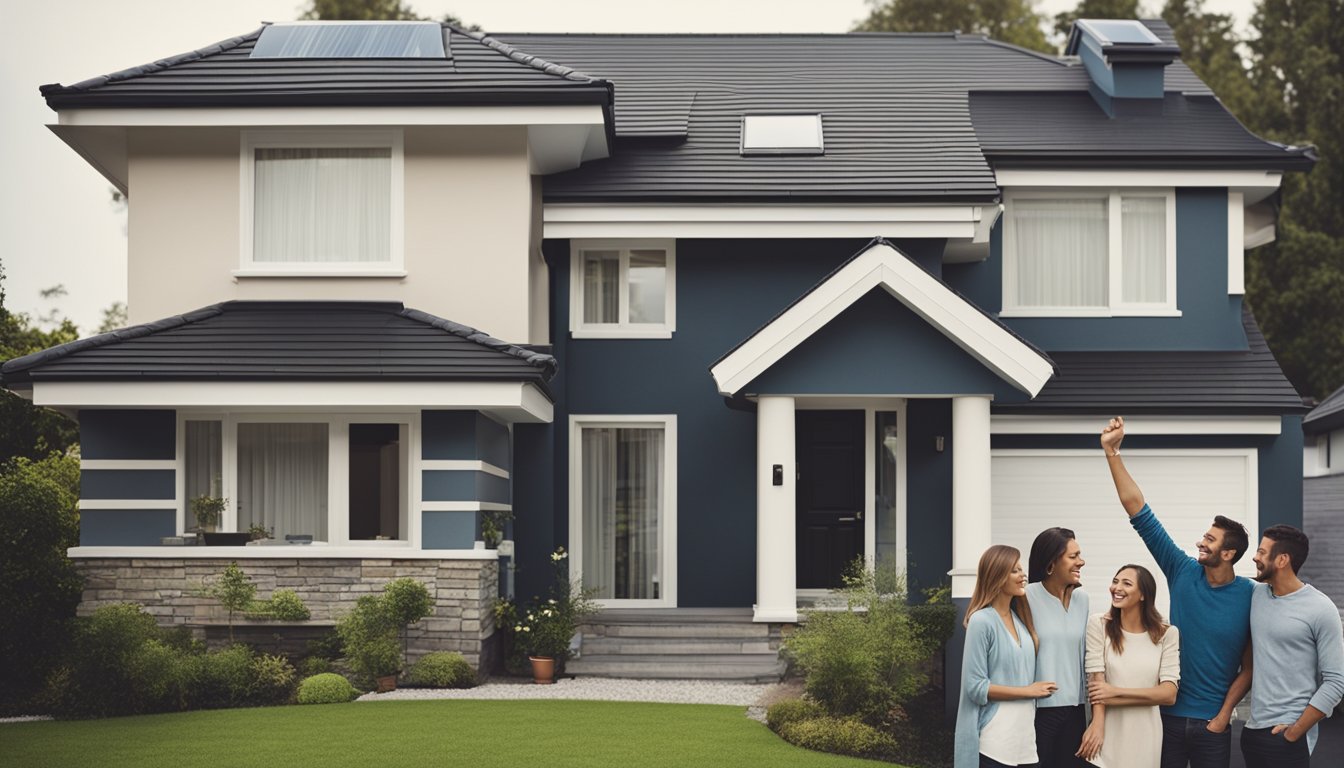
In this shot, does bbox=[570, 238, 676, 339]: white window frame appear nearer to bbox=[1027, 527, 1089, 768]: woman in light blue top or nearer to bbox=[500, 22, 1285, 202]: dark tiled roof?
bbox=[500, 22, 1285, 202]: dark tiled roof

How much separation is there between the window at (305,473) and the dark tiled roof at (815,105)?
376 centimetres

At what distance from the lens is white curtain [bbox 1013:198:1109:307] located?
59.3ft

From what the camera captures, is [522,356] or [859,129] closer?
[522,356]

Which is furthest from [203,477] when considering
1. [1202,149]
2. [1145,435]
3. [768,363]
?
[1202,149]

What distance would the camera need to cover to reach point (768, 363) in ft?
48.3

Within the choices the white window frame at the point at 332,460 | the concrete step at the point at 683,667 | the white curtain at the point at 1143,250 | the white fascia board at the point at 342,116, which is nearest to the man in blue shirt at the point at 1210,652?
the concrete step at the point at 683,667

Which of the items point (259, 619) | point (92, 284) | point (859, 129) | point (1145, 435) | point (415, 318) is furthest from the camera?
point (92, 284)

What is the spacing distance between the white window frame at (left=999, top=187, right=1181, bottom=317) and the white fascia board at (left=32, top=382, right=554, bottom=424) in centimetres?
706

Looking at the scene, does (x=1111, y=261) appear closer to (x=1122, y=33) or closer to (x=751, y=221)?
(x=1122, y=33)

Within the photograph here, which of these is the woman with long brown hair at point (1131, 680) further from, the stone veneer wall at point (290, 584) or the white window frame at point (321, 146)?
the white window frame at point (321, 146)

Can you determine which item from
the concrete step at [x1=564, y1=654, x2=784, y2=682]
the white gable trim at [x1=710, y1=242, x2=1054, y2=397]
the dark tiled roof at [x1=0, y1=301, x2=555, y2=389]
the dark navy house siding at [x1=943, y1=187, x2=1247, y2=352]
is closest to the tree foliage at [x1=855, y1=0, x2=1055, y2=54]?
the dark navy house siding at [x1=943, y1=187, x2=1247, y2=352]

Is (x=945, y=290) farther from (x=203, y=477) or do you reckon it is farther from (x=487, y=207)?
(x=203, y=477)

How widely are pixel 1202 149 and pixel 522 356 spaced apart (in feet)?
29.6

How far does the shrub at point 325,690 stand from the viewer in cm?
1311
